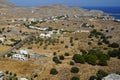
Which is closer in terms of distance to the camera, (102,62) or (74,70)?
(74,70)

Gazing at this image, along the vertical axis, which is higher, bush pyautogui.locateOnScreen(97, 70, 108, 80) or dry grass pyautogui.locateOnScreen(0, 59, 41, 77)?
bush pyautogui.locateOnScreen(97, 70, 108, 80)

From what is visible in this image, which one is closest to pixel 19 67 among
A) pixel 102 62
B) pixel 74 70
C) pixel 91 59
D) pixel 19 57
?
pixel 19 57

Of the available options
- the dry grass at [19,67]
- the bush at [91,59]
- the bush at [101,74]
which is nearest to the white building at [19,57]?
the dry grass at [19,67]

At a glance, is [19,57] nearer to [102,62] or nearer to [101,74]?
[102,62]

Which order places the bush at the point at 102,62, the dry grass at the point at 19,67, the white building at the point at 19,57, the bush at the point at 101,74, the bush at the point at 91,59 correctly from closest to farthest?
the bush at the point at 101,74
the dry grass at the point at 19,67
the bush at the point at 102,62
the bush at the point at 91,59
the white building at the point at 19,57

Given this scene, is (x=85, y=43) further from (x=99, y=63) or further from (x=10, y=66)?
(x=10, y=66)

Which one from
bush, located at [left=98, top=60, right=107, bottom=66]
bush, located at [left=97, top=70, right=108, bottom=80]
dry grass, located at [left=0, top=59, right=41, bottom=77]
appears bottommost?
dry grass, located at [left=0, top=59, right=41, bottom=77]


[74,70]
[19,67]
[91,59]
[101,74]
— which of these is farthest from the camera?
[91,59]

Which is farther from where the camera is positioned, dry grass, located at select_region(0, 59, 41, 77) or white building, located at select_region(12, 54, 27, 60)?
white building, located at select_region(12, 54, 27, 60)

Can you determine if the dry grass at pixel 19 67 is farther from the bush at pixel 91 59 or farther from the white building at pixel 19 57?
the bush at pixel 91 59

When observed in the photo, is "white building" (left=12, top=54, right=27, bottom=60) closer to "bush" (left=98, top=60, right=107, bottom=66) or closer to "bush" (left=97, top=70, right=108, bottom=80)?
"bush" (left=98, top=60, right=107, bottom=66)

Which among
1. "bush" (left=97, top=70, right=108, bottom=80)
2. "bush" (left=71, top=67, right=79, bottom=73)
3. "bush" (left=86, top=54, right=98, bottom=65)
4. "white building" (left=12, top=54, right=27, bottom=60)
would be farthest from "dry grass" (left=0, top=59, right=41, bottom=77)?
"bush" (left=97, top=70, right=108, bottom=80)

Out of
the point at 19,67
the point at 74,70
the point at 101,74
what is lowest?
the point at 19,67
